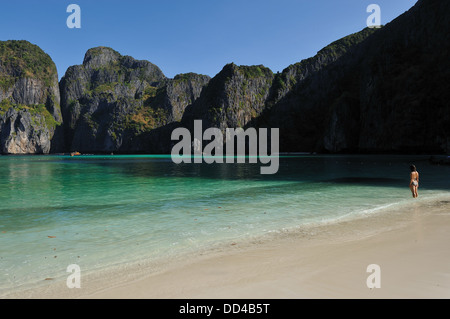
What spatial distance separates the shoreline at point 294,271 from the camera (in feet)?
15.3

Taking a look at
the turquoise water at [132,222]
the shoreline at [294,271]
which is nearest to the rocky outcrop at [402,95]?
the turquoise water at [132,222]

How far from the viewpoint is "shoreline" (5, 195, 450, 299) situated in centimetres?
465

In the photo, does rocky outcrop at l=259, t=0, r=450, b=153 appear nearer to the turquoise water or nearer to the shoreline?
the turquoise water

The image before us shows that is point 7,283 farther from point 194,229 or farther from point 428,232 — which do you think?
point 428,232

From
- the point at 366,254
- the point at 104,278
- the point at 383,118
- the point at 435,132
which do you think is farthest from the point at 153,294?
the point at 383,118

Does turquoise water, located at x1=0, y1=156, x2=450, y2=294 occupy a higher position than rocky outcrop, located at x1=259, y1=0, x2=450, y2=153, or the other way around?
rocky outcrop, located at x1=259, y1=0, x2=450, y2=153

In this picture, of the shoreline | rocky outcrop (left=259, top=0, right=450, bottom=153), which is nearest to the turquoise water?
the shoreline

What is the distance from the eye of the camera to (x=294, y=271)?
5559 mm

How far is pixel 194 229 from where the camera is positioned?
998 centimetres

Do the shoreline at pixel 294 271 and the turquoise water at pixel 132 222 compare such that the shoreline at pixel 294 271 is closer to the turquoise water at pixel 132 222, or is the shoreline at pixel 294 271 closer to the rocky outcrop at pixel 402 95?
the turquoise water at pixel 132 222

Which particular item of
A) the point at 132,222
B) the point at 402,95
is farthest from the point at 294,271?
the point at 402,95

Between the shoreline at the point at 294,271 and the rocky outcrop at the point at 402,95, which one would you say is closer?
the shoreline at the point at 294,271

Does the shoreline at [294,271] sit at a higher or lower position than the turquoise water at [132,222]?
higher

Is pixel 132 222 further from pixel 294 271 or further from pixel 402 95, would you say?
pixel 402 95
